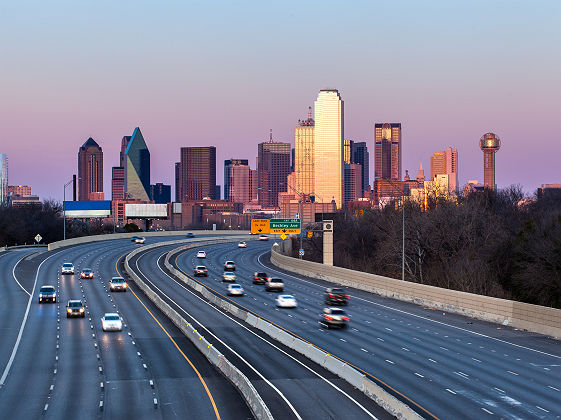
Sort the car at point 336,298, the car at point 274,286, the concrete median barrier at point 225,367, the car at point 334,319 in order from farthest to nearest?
the car at point 274,286, the car at point 336,298, the car at point 334,319, the concrete median barrier at point 225,367

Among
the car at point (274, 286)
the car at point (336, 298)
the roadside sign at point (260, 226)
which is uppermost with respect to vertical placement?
the roadside sign at point (260, 226)

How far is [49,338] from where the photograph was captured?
41312 mm

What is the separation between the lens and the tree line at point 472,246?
54219 millimetres

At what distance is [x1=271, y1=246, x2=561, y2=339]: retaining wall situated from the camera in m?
41.0

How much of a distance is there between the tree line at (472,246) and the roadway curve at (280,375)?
22.8 m

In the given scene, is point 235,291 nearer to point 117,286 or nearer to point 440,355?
point 117,286

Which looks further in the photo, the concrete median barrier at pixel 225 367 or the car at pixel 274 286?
the car at pixel 274 286

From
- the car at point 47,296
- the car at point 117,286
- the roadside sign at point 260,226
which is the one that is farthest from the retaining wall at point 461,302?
the car at point 47,296

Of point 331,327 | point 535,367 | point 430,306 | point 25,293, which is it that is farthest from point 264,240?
point 535,367

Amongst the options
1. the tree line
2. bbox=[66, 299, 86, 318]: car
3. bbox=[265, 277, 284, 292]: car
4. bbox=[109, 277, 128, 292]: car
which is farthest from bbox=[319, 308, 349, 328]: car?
bbox=[109, 277, 128, 292]: car

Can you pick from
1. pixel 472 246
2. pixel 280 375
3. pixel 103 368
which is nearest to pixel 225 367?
pixel 280 375

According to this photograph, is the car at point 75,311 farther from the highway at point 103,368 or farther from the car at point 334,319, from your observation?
the car at point 334,319

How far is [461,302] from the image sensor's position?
163 ft

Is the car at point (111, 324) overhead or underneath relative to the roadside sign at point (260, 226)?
underneath
